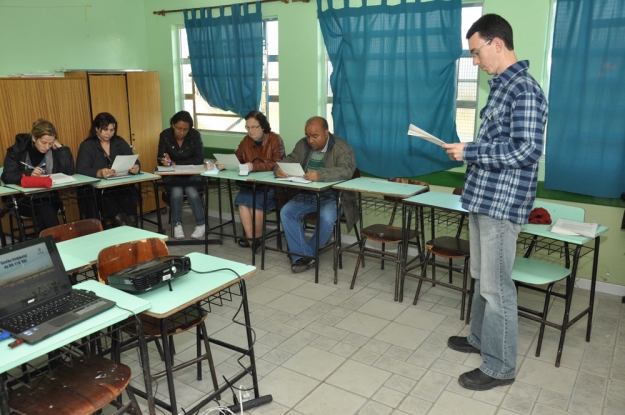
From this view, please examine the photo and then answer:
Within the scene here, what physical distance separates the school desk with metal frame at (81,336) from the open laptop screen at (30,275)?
0.15 m

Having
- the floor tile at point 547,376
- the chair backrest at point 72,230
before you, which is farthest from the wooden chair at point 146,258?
the floor tile at point 547,376

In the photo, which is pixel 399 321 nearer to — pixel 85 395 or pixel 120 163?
pixel 85 395

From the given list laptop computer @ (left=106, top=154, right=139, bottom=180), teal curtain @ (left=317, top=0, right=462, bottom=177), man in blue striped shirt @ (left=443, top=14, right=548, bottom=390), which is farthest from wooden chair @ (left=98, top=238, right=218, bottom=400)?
teal curtain @ (left=317, top=0, right=462, bottom=177)

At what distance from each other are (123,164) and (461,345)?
306cm

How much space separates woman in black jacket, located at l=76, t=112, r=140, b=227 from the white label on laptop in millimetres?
61

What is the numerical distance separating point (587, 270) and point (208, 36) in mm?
4114

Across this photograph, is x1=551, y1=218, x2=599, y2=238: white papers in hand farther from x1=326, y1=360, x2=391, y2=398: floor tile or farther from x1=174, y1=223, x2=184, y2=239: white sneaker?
x1=174, y1=223, x2=184, y2=239: white sneaker

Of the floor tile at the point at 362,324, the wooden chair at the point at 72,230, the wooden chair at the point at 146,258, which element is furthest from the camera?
the floor tile at the point at 362,324

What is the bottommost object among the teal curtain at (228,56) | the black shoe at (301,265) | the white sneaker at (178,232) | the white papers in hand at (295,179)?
the black shoe at (301,265)

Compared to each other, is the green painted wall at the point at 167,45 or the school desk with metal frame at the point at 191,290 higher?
the green painted wall at the point at 167,45

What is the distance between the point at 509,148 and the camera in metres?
2.31

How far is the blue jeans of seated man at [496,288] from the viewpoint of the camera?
2.46 m

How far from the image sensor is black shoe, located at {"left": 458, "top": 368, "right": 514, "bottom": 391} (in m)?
2.58

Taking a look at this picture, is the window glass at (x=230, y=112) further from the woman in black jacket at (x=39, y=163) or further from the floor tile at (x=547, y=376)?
the floor tile at (x=547, y=376)
